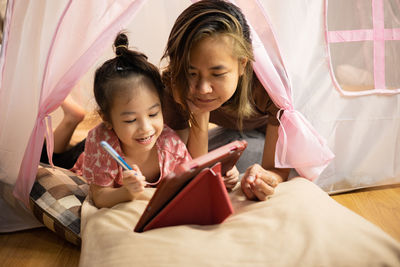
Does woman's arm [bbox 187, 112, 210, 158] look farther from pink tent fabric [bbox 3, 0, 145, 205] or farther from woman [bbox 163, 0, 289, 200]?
pink tent fabric [bbox 3, 0, 145, 205]

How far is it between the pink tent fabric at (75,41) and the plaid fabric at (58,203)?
0.65 feet

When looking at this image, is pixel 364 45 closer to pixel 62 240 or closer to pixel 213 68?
pixel 213 68

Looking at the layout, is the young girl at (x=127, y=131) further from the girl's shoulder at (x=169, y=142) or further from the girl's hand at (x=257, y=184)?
the girl's hand at (x=257, y=184)

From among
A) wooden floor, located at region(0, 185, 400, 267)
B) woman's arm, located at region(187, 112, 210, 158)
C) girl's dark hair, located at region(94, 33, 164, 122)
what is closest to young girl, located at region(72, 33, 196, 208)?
girl's dark hair, located at region(94, 33, 164, 122)

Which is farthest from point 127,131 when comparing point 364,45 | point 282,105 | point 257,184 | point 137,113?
point 364,45

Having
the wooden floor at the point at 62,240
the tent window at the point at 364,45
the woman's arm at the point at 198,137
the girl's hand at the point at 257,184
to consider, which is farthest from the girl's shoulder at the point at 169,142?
the tent window at the point at 364,45

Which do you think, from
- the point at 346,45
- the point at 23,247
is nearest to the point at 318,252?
the point at 346,45

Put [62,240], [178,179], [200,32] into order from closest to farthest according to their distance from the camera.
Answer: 1. [178,179]
2. [200,32]
3. [62,240]

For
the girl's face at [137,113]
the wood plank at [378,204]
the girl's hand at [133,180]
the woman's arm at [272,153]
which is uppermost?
the girl's face at [137,113]

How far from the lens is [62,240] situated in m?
1.38

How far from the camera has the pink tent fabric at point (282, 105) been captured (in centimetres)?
128

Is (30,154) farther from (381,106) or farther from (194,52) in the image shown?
(381,106)

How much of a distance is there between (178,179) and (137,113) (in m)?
0.28

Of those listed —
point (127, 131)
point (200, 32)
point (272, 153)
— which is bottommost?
point (272, 153)
